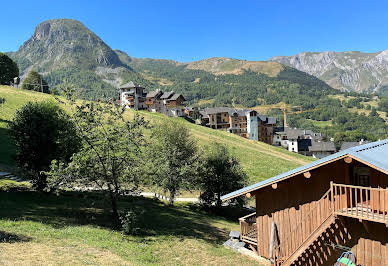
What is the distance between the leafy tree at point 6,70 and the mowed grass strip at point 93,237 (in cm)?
9075

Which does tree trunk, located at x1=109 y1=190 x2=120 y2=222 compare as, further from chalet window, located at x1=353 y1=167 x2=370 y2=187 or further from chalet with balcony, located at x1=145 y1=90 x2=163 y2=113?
chalet with balcony, located at x1=145 y1=90 x2=163 y2=113

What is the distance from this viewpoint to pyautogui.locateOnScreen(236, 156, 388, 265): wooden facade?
40.1 feet

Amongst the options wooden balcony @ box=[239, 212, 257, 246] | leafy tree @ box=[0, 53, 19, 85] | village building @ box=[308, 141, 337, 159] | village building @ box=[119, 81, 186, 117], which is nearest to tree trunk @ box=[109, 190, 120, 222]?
wooden balcony @ box=[239, 212, 257, 246]

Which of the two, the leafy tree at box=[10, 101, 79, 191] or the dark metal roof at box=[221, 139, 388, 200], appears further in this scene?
the leafy tree at box=[10, 101, 79, 191]

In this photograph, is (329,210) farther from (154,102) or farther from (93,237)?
(154,102)

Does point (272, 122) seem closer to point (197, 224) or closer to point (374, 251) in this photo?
point (197, 224)

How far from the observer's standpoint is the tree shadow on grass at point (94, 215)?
18.7m

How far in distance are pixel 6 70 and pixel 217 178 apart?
322 feet

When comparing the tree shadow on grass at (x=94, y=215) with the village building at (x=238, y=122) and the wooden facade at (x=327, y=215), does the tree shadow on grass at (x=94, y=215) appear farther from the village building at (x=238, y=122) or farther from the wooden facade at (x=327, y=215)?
the village building at (x=238, y=122)

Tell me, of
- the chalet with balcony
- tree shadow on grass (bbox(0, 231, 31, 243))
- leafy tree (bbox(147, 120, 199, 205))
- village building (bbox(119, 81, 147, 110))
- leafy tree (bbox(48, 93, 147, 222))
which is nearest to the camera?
tree shadow on grass (bbox(0, 231, 31, 243))

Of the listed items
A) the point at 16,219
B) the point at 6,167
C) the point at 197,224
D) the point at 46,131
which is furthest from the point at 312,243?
the point at 6,167

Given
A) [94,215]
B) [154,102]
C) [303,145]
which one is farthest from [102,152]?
[303,145]

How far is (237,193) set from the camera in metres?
16.0

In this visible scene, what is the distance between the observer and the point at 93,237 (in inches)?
636
